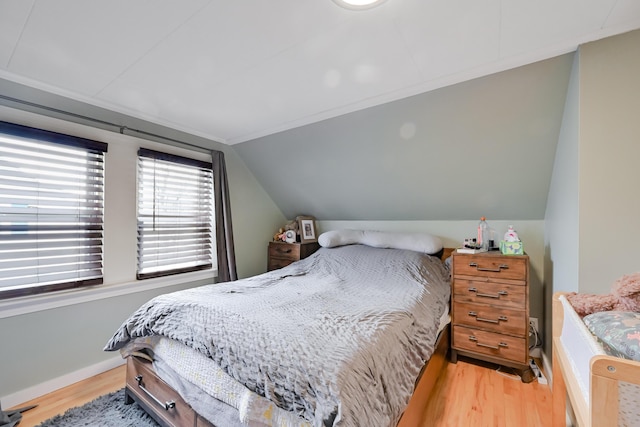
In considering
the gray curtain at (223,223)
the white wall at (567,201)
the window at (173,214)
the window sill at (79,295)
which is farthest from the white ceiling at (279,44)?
the window sill at (79,295)

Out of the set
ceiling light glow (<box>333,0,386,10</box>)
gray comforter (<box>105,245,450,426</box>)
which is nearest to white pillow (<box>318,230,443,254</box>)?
gray comforter (<box>105,245,450,426</box>)

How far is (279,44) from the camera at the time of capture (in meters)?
1.40

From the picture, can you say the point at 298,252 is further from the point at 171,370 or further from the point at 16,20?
the point at 16,20

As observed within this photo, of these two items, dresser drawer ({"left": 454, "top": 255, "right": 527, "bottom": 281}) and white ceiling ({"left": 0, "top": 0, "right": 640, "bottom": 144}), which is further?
dresser drawer ({"left": 454, "top": 255, "right": 527, "bottom": 281})

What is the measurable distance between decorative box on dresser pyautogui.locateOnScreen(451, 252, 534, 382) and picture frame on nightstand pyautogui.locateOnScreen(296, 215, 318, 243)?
70.3 inches

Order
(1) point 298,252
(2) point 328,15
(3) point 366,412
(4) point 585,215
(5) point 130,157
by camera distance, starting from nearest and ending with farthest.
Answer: (3) point 366,412, (2) point 328,15, (4) point 585,215, (5) point 130,157, (1) point 298,252

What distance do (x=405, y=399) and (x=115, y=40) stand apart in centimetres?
224

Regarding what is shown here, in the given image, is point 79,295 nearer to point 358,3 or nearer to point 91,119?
point 91,119

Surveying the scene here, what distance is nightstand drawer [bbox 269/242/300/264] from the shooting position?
3.34 meters

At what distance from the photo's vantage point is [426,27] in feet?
4.15

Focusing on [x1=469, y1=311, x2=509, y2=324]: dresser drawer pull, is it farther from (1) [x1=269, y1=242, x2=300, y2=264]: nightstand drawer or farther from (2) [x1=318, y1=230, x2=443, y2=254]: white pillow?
(1) [x1=269, y1=242, x2=300, y2=264]: nightstand drawer

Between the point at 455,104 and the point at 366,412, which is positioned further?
the point at 455,104

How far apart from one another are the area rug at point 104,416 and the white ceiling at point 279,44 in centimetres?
211

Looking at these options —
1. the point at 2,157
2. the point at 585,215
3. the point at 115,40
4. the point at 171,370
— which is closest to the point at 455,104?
the point at 585,215
